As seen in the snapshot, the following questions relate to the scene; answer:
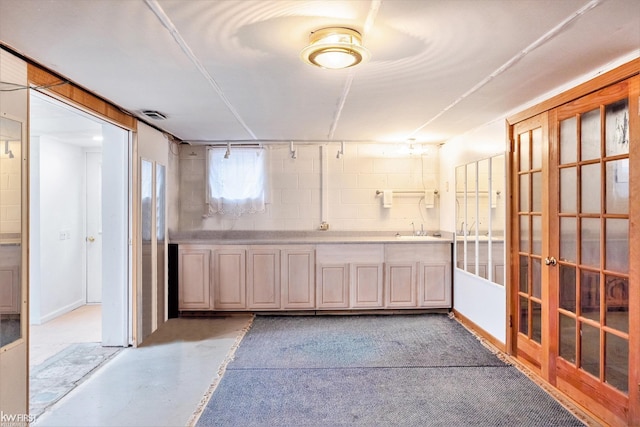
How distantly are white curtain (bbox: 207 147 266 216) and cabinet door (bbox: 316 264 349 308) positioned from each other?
1.19m

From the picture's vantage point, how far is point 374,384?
8.99ft

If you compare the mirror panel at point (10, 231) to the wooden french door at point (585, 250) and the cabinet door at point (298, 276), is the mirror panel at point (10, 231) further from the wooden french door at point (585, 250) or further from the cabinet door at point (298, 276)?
the wooden french door at point (585, 250)

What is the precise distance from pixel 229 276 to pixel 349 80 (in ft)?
9.33

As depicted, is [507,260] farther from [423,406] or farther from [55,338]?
[55,338]

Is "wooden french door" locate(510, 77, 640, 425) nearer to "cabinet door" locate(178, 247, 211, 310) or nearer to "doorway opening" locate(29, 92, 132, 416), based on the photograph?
"cabinet door" locate(178, 247, 211, 310)

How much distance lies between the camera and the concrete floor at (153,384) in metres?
2.32

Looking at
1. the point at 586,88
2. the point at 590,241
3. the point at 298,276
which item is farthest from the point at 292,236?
the point at 586,88

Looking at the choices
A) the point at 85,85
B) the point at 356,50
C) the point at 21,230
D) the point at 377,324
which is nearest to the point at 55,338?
the point at 21,230

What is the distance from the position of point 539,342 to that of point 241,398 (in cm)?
224

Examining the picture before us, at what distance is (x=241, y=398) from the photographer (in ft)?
8.32

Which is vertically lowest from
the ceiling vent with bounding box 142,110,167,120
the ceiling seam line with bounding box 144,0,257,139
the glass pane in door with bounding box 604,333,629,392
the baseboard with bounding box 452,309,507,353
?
the baseboard with bounding box 452,309,507,353

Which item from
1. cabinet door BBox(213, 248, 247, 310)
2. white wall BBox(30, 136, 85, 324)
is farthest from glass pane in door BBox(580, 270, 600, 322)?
white wall BBox(30, 136, 85, 324)

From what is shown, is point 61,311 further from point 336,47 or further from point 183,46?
point 336,47

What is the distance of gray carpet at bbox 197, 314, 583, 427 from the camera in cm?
231
